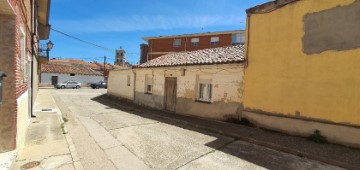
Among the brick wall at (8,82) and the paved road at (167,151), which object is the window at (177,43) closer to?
the paved road at (167,151)

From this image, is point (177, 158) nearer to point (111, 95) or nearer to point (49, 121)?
point (49, 121)

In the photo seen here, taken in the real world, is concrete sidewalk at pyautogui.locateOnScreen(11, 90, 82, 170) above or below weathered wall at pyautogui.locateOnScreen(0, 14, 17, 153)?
below

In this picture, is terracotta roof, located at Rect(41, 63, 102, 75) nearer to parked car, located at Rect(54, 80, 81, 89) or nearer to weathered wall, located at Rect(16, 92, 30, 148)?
parked car, located at Rect(54, 80, 81, 89)

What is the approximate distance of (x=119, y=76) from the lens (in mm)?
20453

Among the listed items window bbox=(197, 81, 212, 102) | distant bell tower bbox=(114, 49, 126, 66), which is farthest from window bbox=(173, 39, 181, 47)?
distant bell tower bbox=(114, 49, 126, 66)

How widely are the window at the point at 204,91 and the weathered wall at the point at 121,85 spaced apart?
7432 millimetres

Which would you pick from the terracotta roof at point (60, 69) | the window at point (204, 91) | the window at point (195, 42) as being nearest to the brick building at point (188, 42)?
the window at point (195, 42)

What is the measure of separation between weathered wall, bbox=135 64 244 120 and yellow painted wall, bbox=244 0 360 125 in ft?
1.83

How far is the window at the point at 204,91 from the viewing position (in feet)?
35.5

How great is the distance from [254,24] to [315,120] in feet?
14.0

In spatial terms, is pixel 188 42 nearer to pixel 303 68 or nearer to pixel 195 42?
pixel 195 42

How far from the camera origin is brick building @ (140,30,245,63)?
2975cm

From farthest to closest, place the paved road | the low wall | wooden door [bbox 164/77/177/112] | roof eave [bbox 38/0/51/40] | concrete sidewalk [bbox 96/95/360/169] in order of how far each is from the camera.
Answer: roof eave [bbox 38/0/51/40], wooden door [bbox 164/77/177/112], the low wall, concrete sidewalk [bbox 96/95/360/169], the paved road

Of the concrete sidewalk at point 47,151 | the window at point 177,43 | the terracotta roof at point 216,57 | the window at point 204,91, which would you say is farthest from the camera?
the window at point 177,43
